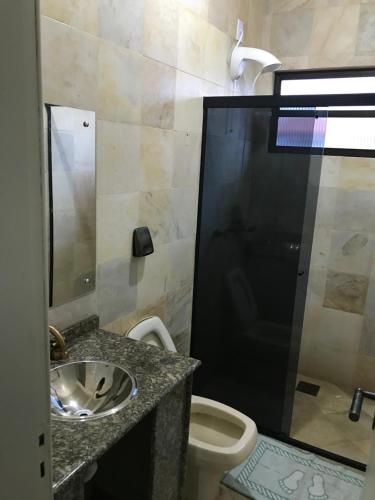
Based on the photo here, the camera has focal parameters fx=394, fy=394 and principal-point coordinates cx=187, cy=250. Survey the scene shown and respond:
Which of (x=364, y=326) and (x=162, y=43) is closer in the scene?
(x=162, y=43)

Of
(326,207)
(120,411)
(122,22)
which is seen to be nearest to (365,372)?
(326,207)

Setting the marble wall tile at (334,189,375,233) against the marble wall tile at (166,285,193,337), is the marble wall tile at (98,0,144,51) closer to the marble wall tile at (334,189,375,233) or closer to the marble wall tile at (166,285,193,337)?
the marble wall tile at (166,285,193,337)

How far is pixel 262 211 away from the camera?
2.38 m

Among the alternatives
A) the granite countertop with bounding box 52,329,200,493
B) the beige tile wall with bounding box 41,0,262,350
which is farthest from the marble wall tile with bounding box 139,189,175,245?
the granite countertop with bounding box 52,329,200,493

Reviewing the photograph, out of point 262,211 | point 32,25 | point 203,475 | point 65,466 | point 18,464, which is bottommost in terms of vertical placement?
point 203,475

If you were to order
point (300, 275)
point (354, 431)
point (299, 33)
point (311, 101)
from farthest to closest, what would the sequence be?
point (299, 33)
point (354, 431)
point (300, 275)
point (311, 101)

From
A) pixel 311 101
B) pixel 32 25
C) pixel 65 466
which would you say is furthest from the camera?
pixel 311 101

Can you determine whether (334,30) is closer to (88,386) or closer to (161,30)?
(161,30)

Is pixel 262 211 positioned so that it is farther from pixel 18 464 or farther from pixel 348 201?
pixel 18 464

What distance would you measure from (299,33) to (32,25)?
2657 millimetres

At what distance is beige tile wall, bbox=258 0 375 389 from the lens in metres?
2.57

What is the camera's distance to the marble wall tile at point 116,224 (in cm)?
164

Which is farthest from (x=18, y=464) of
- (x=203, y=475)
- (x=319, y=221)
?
(x=319, y=221)

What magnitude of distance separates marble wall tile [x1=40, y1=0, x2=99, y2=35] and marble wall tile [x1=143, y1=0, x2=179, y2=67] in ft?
1.05
